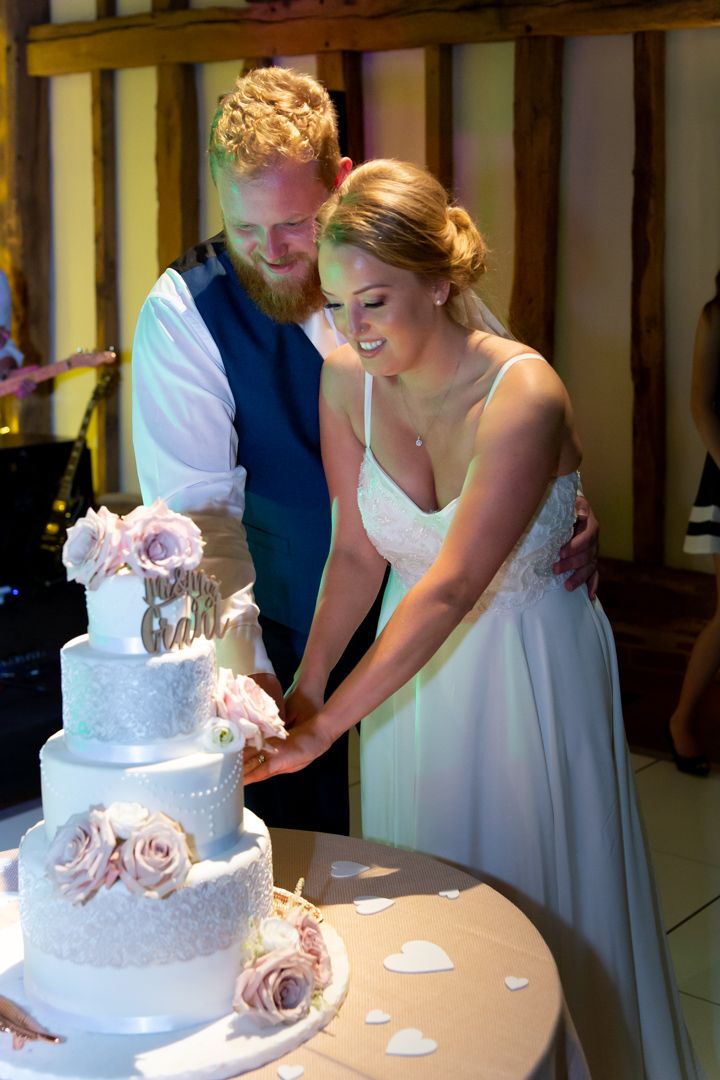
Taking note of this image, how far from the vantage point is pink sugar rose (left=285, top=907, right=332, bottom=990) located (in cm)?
161

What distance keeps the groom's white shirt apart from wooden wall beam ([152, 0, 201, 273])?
4.08 m

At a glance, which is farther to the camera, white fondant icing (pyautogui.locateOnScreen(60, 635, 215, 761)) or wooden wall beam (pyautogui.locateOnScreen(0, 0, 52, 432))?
wooden wall beam (pyautogui.locateOnScreen(0, 0, 52, 432))

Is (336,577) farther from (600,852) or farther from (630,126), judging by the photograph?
(630,126)

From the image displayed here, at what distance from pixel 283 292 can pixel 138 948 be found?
1228mm

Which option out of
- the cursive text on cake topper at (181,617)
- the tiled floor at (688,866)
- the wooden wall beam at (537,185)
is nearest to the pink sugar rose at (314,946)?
the cursive text on cake topper at (181,617)

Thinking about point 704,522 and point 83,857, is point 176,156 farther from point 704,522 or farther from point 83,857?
point 83,857

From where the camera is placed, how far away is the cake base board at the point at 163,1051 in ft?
4.71

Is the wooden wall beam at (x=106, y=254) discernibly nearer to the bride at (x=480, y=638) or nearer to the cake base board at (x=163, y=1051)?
the bride at (x=480, y=638)

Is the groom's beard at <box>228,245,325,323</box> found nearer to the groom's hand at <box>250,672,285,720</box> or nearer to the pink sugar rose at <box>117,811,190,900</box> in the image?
the groom's hand at <box>250,672,285,720</box>

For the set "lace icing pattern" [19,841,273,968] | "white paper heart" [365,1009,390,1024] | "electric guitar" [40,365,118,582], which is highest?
"lace icing pattern" [19,841,273,968]

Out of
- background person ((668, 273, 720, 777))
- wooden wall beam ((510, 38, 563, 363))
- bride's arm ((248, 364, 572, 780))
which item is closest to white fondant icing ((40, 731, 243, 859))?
bride's arm ((248, 364, 572, 780))

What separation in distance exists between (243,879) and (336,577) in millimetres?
815

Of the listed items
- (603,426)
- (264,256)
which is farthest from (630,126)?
(264,256)

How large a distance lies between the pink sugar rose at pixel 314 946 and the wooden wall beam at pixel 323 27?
12.9 feet
